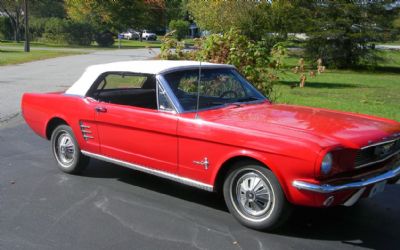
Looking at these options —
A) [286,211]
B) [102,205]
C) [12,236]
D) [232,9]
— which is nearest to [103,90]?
[102,205]

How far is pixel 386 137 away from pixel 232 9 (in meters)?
24.5

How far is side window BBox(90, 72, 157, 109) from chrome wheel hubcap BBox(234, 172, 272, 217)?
4.94 feet

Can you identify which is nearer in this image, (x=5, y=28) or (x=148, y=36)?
(x=5, y=28)

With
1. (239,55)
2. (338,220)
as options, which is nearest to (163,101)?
(338,220)

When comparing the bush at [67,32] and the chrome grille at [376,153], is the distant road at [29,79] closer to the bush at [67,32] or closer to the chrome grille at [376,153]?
the chrome grille at [376,153]

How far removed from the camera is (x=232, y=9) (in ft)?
92.6

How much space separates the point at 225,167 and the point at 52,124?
2.83 metres

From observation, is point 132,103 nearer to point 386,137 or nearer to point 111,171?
point 111,171

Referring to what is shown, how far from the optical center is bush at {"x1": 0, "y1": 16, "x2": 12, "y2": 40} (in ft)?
178

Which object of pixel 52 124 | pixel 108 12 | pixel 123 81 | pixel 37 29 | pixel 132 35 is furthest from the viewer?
pixel 132 35

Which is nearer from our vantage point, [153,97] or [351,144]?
[351,144]

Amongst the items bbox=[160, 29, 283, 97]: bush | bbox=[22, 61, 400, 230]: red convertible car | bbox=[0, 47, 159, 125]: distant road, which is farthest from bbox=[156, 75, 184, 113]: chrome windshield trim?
bbox=[0, 47, 159, 125]: distant road

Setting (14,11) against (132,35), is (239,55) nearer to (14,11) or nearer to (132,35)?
(14,11)

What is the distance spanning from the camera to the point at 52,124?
6633mm
